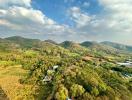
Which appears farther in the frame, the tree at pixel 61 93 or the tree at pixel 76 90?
the tree at pixel 76 90

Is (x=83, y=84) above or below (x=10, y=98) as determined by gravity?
above

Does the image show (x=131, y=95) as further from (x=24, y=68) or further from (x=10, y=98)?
(x=24, y=68)

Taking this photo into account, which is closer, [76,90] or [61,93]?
[61,93]

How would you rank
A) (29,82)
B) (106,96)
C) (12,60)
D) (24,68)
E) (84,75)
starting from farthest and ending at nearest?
(12,60)
(24,68)
(29,82)
(84,75)
(106,96)

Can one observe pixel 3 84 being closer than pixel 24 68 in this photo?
Yes

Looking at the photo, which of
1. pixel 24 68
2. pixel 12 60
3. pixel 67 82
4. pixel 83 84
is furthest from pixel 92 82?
pixel 12 60

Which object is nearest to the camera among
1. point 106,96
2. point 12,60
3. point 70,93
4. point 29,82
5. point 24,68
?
point 106,96

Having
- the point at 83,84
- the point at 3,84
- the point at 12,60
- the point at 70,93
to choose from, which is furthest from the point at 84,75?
the point at 12,60

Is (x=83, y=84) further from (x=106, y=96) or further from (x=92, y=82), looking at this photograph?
(x=106, y=96)

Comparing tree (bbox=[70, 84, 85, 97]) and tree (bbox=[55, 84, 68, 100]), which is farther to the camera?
tree (bbox=[70, 84, 85, 97])

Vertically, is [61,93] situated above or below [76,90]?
below
